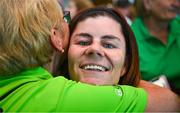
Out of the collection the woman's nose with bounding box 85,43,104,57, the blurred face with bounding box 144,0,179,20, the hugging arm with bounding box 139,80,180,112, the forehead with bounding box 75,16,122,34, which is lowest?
the hugging arm with bounding box 139,80,180,112

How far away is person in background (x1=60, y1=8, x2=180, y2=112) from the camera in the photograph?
2.11 metres

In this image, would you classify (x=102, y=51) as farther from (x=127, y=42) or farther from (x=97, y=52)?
(x=127, y=42)

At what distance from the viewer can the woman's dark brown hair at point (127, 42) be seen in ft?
7.29

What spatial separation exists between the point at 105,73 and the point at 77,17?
0.39 metres

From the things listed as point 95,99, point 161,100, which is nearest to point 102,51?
point 161,100

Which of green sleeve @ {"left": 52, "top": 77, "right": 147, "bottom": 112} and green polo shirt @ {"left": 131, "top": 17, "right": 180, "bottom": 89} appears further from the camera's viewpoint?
green polo shirt @ {"left": 131, "top": 17, "right": 180, "bottom": 89}

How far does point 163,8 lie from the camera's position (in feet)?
10.5

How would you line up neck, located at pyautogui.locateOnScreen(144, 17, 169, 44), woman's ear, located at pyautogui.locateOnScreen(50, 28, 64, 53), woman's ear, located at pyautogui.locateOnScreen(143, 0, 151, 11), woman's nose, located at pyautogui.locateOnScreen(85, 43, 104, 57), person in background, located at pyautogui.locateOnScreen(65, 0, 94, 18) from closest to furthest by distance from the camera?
1. woman's ear, located at pyautogui.locateOnScreen(50, 28, 64, 53)
2. woman's nose, located at pyautogui.locateOnScreen(85, 43, 104, 57)
3. neck, located at pyautogui.locateOnScreen(144, 17, 169, 44)
4. woman's ear, located at pyautogui.locateOnScreen(143, 0, 151, 11)
5. person in background, located at pyautogui.locateOnScreen(65, 0, 94, 18)

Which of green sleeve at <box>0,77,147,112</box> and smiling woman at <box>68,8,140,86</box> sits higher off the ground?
smiling woman at <box>68,8,140,86</box>

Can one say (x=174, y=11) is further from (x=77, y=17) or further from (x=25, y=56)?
(x=25, y=56)

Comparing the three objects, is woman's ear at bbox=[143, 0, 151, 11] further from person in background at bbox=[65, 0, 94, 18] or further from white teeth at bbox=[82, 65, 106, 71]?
person in background at bbox=[65, 0, 94, 18]

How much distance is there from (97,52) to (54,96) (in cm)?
60

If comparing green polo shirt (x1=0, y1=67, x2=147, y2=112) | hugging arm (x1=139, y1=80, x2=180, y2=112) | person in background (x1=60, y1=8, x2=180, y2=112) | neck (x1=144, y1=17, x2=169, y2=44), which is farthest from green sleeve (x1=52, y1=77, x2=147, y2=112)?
neck (x1=144, y1=17, x2=169, y2=44)

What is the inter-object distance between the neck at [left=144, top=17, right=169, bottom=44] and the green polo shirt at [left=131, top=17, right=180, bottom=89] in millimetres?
45
